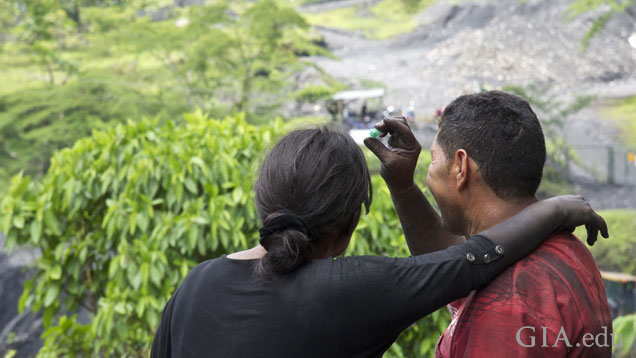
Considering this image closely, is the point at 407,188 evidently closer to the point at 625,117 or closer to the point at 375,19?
the point at 625,117

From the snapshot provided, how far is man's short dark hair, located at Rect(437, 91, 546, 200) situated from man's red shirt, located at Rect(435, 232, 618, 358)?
6.7 inches

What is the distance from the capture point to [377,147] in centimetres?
146

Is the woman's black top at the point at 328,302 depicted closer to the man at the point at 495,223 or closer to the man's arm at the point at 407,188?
the man at the point at 495,223

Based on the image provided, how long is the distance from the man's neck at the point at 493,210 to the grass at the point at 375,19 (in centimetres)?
661

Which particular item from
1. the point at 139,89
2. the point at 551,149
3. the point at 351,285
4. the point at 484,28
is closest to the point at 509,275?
the point at 351,285

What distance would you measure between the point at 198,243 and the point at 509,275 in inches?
74.8

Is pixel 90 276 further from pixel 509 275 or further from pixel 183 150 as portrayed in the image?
pixel 509 275

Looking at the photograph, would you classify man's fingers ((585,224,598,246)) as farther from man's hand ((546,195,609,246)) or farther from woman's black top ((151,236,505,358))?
woman's black top ((151,236,505,358))

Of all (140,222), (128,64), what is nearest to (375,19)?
(128,64)

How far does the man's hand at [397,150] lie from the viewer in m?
1.42

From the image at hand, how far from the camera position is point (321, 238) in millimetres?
1209

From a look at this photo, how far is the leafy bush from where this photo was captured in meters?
2.79

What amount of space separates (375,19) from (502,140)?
693 centimetres
